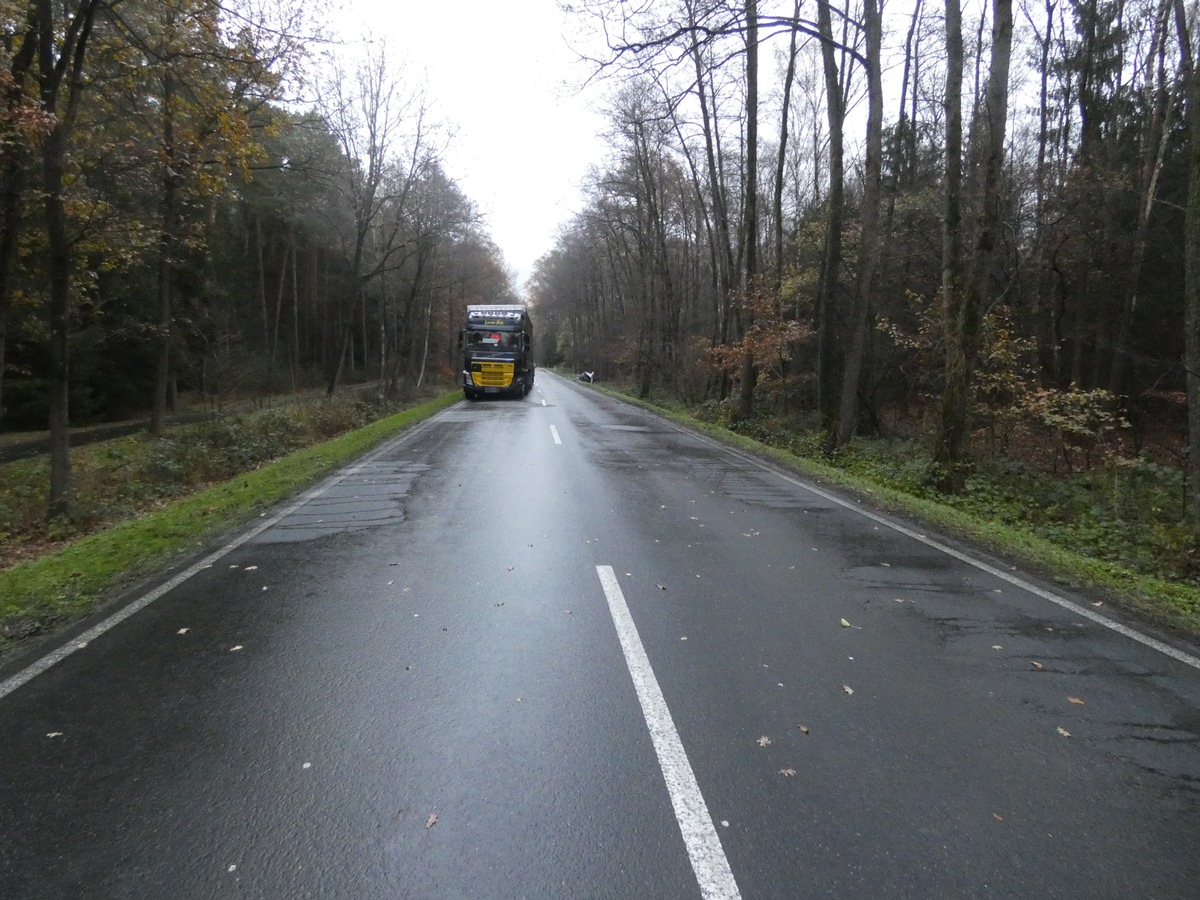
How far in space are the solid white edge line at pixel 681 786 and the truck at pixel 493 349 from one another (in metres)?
28.7

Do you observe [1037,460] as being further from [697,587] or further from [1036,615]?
[697,587]

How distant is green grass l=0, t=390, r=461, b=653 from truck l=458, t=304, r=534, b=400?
21.4 m

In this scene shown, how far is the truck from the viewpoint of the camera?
32906mm

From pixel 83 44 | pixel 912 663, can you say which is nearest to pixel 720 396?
pixel 83 44

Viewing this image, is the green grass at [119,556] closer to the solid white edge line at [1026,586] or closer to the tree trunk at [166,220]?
the tree trunk at [166,220]

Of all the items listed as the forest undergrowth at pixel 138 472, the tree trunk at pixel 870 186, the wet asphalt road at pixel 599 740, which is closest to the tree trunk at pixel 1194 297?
the wet asphalt road at pixel 599 740

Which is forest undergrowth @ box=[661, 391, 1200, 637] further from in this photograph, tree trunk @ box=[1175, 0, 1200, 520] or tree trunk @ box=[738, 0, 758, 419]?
tree trunk @ box=[738, 0, 758, 419]

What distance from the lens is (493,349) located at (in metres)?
33.0

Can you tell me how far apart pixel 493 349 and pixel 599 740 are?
3029cm

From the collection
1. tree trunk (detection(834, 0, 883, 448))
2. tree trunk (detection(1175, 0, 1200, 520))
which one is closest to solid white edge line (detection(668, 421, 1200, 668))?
tree trunk (detection(1175, 0, 1200, 520))

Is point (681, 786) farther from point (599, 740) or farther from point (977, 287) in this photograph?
point (977, 287)

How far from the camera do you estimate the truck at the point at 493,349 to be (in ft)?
108

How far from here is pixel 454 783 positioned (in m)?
3.26

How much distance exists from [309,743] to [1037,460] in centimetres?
1752
